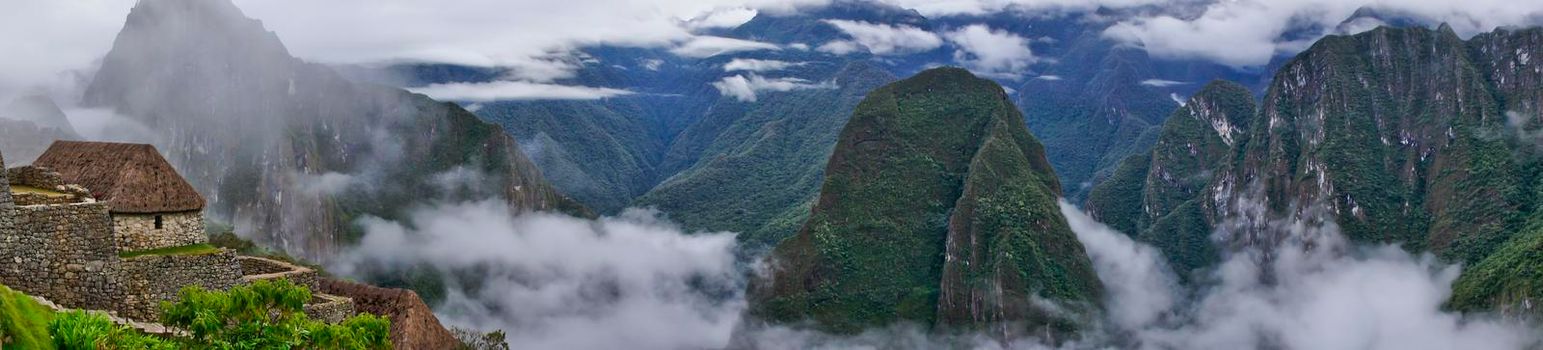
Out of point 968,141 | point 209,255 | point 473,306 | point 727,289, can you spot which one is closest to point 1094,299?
point 968,141

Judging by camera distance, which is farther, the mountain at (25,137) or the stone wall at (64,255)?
the mountain at (25,137)

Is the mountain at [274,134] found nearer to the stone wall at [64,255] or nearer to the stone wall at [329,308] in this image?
the stone wall at [329,308]

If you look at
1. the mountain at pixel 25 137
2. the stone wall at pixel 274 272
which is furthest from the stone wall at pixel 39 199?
the mountain at pixel 25 137

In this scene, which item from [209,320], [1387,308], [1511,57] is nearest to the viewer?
[209,320]

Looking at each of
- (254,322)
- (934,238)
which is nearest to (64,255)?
(254,322)

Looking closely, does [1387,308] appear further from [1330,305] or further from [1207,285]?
[1207,285]
